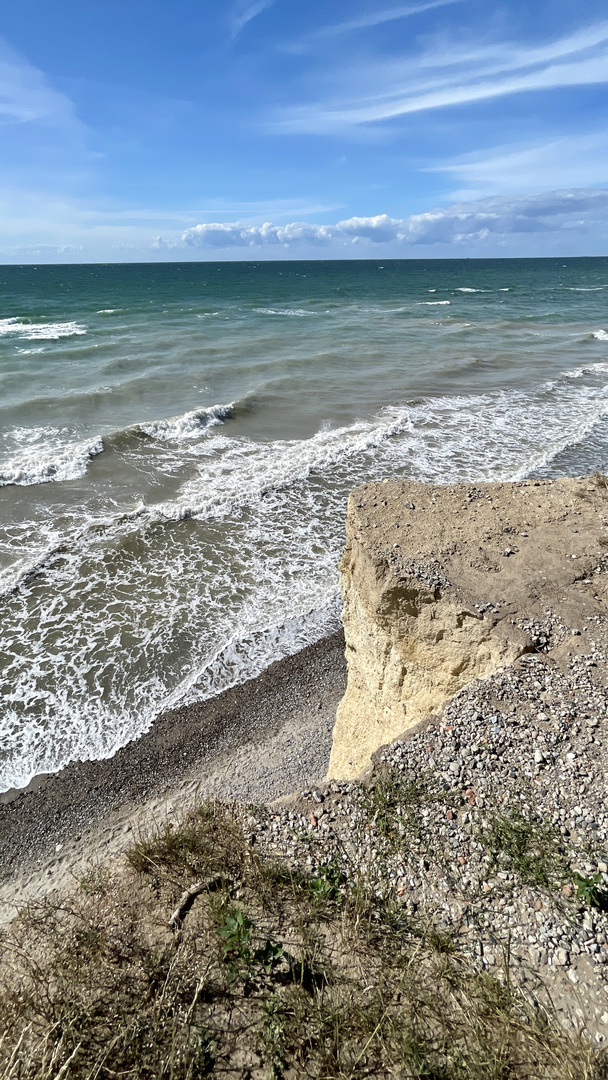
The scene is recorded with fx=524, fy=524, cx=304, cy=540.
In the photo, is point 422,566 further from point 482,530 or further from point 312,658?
point 312,658

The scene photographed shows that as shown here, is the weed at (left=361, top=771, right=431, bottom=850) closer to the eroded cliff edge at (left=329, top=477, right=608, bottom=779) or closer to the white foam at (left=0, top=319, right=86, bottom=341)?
the eroded cliff edge at (left=329, top=477, right=608, bottom=779)

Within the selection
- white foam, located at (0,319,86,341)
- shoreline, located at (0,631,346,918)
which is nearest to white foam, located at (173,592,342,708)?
shoreline, located at (0,631,346,918)

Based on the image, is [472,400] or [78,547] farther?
[472,400]

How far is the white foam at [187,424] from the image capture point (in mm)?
20675

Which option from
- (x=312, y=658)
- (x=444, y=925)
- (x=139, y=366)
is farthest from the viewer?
(x=139, y=366)

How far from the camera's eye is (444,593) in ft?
21.4

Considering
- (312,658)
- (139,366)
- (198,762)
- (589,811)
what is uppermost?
(139,366)

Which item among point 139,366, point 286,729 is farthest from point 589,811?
point 139,366

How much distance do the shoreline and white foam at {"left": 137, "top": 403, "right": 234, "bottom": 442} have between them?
1345 cm

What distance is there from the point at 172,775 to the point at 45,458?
14.0 metres

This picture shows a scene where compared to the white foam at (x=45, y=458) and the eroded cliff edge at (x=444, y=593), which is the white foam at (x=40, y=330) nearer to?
the white foam at (x=45, y=458)

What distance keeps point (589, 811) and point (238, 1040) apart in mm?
3096

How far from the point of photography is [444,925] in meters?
3.79

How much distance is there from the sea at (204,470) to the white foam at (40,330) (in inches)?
42.8
